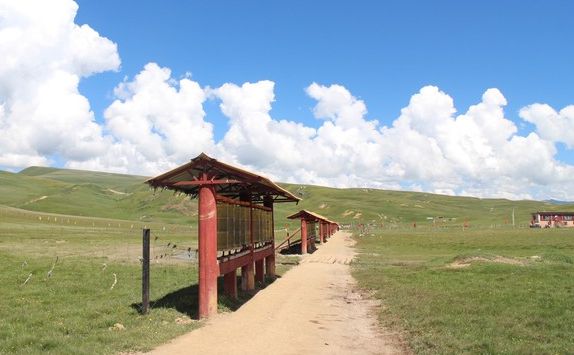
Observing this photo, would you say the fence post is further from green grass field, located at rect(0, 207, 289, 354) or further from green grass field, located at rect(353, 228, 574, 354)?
green grass field, located at rect(353, 228, 574, 354)

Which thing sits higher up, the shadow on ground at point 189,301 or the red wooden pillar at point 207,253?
the red wooden pillar at point 207,253

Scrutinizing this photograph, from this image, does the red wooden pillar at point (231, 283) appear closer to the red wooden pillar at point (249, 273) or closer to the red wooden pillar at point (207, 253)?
the red wooden pillar at point (249, 273)

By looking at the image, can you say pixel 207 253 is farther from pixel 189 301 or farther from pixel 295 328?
pixel 295 328

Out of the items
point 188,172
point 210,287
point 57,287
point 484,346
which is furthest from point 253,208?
point 484,346

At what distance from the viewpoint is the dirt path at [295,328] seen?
11.8 meters

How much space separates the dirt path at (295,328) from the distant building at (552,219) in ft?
417

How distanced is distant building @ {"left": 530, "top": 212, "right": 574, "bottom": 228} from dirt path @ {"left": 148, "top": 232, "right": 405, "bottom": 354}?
12697 centimetres

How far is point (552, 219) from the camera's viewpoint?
135 metres

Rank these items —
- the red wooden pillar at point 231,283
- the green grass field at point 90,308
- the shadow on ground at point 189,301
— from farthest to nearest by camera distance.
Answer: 1. the red wooden pillar at point 231,283
2. the shadow on ground at point 189,301
3. the green grass field at point 90,308

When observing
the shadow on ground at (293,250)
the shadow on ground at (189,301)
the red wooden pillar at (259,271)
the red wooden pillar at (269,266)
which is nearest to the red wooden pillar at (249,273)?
the shadow on ground at (189,301)

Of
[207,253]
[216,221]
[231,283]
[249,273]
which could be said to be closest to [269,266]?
[249,273]

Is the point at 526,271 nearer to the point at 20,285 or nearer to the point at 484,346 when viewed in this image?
the point at 484,346

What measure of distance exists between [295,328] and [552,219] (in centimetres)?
13956

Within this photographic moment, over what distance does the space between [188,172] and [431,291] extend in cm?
1024
